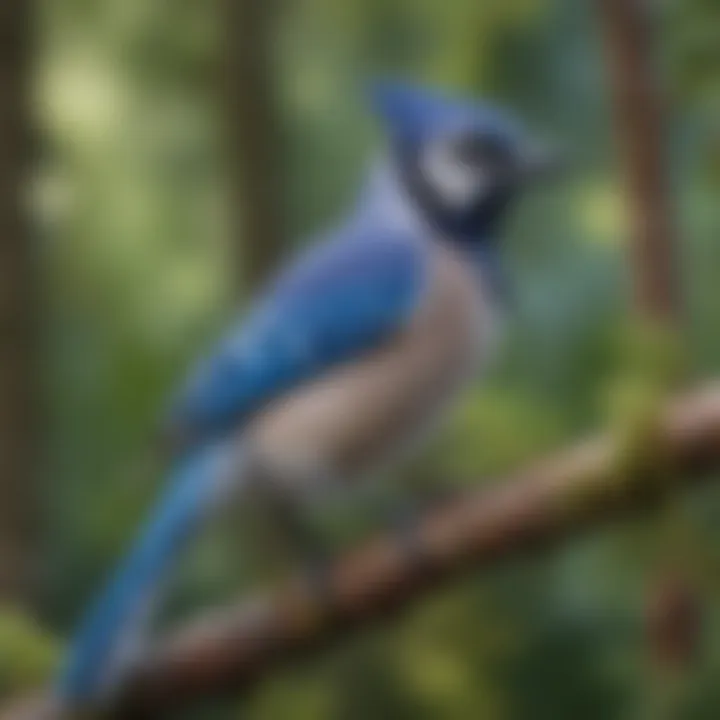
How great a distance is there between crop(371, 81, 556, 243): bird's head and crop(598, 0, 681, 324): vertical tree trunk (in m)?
0.06

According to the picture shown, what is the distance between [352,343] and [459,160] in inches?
5.3

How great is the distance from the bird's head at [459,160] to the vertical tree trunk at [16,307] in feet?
0.88

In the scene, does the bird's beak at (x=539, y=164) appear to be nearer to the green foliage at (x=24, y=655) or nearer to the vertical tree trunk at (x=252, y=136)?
the vertical tree trunk at (x=252, y=136)

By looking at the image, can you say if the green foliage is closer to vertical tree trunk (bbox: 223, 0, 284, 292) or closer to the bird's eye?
vertical tree trunk (bbox: 223, 0, 284, 292)

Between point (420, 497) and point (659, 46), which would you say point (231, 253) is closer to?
point (420, 497)

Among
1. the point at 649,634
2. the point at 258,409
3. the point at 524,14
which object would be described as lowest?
the point at 649,634

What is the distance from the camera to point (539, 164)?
126 centimetres

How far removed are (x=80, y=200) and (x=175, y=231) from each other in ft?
0.22

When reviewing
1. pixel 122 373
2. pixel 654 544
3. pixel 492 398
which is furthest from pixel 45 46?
pixel 654 544

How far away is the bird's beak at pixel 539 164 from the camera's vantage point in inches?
49.5

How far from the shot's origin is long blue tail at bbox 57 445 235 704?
1249 millimetres

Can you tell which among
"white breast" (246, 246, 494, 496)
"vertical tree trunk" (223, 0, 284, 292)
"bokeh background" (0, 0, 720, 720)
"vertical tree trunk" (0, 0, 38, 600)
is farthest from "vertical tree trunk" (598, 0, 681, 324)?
"vertical tree trunk" (0, 0, 38, 600)

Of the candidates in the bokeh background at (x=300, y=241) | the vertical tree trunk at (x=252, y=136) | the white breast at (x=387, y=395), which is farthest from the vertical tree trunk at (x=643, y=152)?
the vertical tree trunk at (x=252, y=136)

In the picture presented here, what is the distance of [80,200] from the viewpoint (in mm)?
1327
